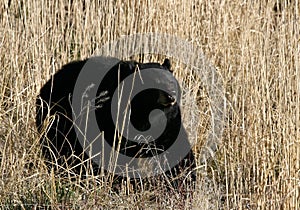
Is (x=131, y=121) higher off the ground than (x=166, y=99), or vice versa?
(x=166, y=99)

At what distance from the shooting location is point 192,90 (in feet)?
16.3

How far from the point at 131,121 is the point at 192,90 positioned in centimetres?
111

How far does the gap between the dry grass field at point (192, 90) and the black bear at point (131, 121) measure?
0.68 feet

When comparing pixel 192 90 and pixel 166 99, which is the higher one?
pixel 166 99

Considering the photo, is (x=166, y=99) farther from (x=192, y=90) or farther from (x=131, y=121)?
(x=192, y=90)

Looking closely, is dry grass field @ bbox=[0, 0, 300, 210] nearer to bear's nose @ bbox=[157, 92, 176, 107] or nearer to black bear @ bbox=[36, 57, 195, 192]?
black bear @ bbox=[36, 57, 195, 192]

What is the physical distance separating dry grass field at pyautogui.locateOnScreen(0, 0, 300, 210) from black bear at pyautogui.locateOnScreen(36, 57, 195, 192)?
0.21 meters

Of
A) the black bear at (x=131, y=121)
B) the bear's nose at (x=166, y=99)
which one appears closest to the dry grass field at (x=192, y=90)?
the black bear at (x=131, y=121)

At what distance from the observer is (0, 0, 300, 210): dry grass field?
3.56m

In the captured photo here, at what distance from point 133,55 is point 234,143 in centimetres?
162

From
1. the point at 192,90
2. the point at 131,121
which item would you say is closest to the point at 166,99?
the point at 131,121

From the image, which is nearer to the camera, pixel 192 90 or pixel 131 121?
pixel 131 121

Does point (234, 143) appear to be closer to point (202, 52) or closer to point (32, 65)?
point (202, 52)

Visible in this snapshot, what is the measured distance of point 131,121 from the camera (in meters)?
4.02
